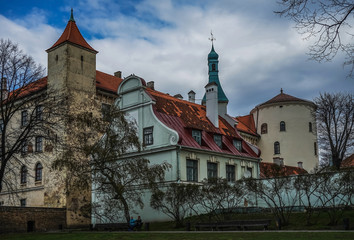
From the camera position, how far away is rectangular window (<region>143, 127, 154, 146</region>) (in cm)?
3550

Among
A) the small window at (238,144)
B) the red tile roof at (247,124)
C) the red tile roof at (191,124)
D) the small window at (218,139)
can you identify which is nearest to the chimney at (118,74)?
the red tile roof at (247,124)

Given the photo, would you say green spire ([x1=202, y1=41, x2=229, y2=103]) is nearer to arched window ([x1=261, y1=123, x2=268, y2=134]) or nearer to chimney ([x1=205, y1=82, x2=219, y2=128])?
arched window ([x1=261, y1=123, x2=268, y2=134])

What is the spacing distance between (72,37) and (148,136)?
617 inches

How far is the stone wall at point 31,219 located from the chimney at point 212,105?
51.6ft

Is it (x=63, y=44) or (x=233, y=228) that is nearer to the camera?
(x=233, y=228)

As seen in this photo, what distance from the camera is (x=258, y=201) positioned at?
102 ft

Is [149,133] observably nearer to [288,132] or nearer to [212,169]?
[212,169]

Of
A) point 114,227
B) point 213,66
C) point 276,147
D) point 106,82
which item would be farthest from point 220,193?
point 276,147

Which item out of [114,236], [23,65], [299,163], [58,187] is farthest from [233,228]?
[299,163]

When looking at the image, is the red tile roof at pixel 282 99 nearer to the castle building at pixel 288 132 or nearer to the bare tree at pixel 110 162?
the castle building at pixel 288 132

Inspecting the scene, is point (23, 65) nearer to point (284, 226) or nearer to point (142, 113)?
point (142, 113)

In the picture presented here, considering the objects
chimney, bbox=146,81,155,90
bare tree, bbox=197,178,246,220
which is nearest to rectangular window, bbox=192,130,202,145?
bare tree, bbox=197,178,246,220

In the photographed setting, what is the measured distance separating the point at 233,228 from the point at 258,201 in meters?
7.53

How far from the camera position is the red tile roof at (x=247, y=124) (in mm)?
60731
